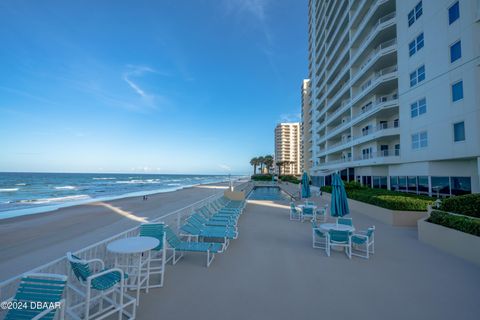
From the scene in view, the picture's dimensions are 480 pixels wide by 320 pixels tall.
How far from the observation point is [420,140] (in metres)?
14.8

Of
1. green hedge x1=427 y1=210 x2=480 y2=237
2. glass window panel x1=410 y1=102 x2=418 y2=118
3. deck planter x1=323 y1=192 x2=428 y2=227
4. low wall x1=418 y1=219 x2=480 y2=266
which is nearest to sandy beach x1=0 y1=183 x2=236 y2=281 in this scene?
low wall x1=418 y1=219 x2=480 y2=266

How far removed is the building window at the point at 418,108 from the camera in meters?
14.3

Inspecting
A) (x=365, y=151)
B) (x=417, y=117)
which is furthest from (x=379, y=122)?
(x=417, y=117)

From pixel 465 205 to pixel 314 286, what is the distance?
6539 millimetres

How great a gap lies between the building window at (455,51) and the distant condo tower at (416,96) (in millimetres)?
52

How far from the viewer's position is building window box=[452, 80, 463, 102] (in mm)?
11594

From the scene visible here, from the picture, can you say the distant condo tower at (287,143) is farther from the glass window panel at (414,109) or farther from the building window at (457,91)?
the building window at (457,91)

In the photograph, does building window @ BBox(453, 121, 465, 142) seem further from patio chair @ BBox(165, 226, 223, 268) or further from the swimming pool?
patio chair @ BBox(165, 226, 223, 268)

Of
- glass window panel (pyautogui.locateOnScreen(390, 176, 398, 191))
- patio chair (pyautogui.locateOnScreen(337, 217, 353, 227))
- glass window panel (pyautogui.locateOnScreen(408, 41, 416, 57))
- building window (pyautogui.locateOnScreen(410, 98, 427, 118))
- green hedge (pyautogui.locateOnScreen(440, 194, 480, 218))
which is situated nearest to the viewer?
green hedge (pyautogui.locateOnScreen(440, 194, 480, 218))

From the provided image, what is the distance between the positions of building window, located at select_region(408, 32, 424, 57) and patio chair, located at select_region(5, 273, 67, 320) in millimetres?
20853

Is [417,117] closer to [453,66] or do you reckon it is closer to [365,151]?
[453,66]

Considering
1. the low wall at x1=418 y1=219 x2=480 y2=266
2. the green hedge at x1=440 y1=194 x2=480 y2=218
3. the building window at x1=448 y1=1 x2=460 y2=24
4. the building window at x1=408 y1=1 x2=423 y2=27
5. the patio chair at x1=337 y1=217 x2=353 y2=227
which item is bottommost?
the low wall at x1=418 y1=219 x2=480 y2=266

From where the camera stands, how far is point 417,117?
14.9 metres

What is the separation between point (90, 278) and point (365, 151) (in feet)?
80.1
